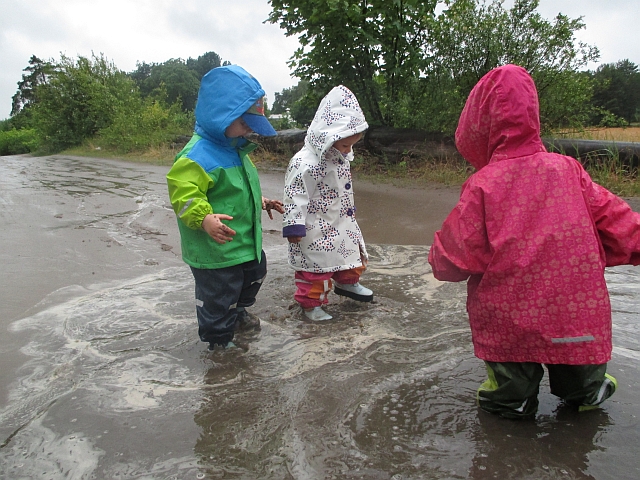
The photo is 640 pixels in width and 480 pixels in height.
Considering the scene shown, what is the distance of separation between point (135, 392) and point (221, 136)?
1.37 meters

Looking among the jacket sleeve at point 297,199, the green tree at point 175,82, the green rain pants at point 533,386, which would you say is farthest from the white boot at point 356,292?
the green tree at point 175,82

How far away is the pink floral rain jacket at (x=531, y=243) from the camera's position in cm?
197

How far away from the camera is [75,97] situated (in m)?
24.3

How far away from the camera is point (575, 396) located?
2205 mm

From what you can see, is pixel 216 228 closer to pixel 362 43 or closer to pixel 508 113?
pixel 508 113

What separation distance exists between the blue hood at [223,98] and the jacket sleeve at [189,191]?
0.79 feet

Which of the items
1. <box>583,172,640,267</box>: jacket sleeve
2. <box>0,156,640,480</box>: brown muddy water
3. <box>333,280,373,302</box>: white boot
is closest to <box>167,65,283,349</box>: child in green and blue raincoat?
<box>0,156,640,480</box>: brown muddy water

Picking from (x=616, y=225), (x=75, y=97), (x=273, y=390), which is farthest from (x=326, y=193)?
(x=75, y=97)

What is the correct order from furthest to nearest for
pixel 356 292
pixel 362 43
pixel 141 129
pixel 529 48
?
1. pixel 141 129
2. pixel 362 43
3. pixel 529 48
4. pixel 356 292

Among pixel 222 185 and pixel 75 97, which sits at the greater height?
pixel 75 97

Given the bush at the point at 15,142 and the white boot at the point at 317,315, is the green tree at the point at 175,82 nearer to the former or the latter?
the bush at the point at 15,142

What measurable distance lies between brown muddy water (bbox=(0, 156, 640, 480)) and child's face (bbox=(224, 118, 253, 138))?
1204 mm

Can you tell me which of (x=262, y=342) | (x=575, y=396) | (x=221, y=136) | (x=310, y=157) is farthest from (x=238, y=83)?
(x=575, y=396)

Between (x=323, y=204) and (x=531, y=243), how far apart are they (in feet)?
5.42
